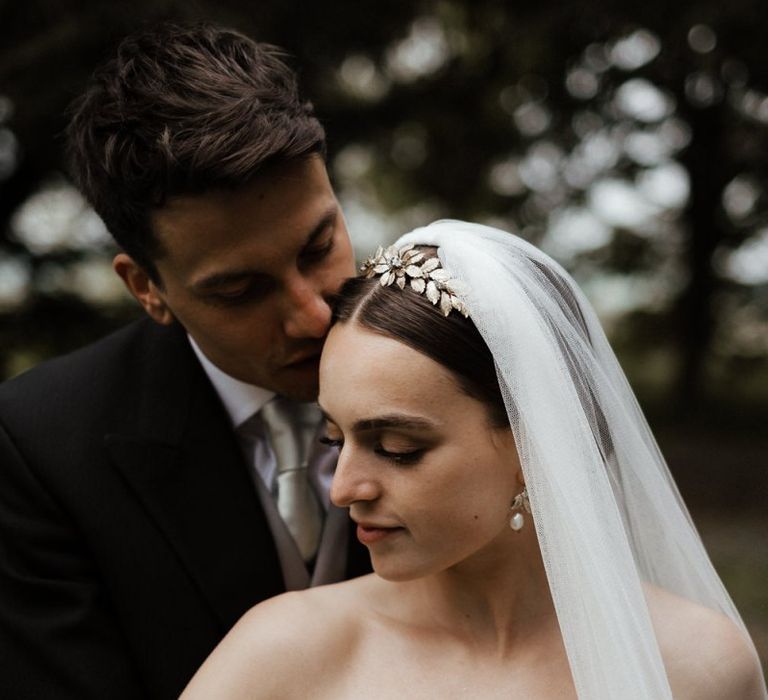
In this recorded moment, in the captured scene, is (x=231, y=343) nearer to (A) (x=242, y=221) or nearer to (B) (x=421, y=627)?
(A) (x=242, y=221)

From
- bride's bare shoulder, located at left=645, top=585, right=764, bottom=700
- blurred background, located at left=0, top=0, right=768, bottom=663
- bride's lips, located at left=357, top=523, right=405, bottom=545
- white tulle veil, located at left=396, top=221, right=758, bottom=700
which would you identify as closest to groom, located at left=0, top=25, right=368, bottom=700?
white tulle veil, located at left=396, top=221, right=758, bottom=700

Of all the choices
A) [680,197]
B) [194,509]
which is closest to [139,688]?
[194,509]

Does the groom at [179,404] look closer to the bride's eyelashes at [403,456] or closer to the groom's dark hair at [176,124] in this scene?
the groom's dark hair at [176,124]

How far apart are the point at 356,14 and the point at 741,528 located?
550 centimetres

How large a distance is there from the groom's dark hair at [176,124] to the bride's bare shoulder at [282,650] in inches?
43.7

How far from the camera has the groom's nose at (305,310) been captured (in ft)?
8.85

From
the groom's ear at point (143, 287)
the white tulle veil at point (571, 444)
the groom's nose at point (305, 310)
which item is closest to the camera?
the white tulle veil at point (571, 444)

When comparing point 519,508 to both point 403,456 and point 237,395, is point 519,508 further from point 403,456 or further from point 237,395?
point 237,395

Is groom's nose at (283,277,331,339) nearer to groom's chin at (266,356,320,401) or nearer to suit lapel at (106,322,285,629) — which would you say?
groom's chin at (266,356,320,401)

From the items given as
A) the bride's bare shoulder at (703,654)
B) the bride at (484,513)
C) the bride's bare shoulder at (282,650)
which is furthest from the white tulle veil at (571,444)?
the bride's bare shoulder at (282,650)

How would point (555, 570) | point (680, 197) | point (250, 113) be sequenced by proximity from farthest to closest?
point (680, 197)
point (250, 113)
point (555, 570)

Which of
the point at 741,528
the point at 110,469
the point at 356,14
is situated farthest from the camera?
the point at 741,528

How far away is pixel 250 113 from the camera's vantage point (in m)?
2.82

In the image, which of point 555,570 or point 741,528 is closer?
point 555,570
